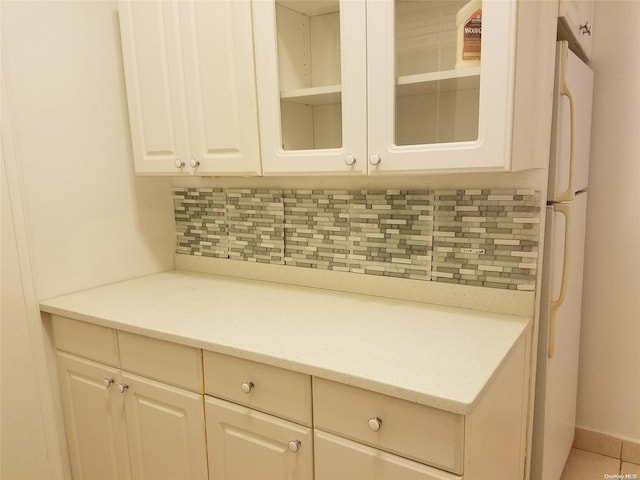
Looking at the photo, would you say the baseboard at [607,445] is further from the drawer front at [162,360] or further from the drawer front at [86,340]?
the drawer front at [86,340]

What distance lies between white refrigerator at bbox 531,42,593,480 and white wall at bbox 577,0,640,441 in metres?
0.09

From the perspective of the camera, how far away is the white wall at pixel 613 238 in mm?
1735

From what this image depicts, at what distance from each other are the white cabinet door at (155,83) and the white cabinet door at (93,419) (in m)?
0.75

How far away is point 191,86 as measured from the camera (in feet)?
5.24

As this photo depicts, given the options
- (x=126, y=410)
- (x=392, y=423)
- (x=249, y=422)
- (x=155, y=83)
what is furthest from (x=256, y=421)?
(x=155, y=83)

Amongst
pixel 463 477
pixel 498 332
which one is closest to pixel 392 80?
pixel 498 332

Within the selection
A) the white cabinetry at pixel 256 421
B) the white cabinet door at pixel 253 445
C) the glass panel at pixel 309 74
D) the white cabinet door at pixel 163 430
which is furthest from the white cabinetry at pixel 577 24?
the white cabinet door at pixel 163 430

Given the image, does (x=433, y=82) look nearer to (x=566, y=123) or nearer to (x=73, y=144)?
(x=566, y=123)

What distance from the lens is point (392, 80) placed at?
1.26 m

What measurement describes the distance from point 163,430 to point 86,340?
42cm

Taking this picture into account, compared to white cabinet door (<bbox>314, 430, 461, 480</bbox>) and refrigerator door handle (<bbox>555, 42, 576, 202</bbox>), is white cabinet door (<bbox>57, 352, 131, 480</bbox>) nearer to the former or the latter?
white cabinet door (<bbox>314, 430, 461, 480</bbox>)

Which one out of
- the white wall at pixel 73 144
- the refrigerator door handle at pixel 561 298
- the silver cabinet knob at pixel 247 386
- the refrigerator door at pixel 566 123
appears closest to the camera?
the silver cabinet knob at pixel 247 386

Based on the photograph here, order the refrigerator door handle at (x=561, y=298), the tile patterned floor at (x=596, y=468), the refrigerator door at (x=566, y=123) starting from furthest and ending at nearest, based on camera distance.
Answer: the tile patterned floor at (x=596, y=468)
the refrigerator door handle at (x=561, y=298)
the refrigerator door at (x=566, y=123)

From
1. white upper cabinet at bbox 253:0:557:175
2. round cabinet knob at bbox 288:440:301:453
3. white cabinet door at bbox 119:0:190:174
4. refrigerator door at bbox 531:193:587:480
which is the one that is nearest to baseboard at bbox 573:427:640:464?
refrigerator door at bbox 531:193:587:480
